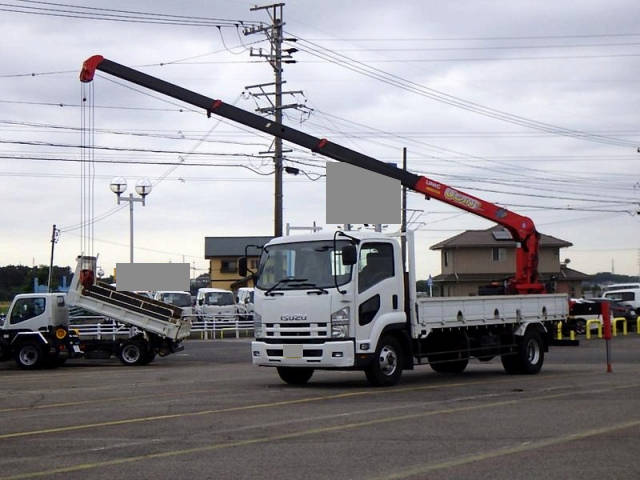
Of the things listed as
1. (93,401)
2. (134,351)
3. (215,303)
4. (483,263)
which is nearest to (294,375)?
(93,401)

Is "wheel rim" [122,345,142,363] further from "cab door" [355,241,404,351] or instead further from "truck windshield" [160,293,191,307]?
"truck windshield" [160,293,191,307]

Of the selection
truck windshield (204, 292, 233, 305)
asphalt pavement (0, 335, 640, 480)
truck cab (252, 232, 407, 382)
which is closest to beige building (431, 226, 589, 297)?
truck windshield (204, 292, 233, 305)

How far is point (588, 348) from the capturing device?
102ft

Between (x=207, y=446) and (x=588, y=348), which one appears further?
(x=588, y=348)

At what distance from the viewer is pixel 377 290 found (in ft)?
54.4

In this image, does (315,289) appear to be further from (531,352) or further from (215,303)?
(215,303)

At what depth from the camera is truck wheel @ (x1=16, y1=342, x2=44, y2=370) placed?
85.7 feet

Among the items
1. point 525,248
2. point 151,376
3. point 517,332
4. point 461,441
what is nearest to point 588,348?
point 525,248

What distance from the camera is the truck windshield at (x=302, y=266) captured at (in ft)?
53.4

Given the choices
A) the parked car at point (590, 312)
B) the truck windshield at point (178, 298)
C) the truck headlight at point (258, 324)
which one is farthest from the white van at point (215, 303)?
Answer: the truck headlight at point (258, 324)

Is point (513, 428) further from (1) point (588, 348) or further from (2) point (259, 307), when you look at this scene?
(1) point (588, 348)

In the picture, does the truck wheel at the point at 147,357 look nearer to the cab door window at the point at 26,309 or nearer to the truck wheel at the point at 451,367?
the cab door window at the point at 26,309

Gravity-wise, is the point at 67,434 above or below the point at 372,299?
below

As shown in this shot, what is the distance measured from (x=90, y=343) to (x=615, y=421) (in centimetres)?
1908
